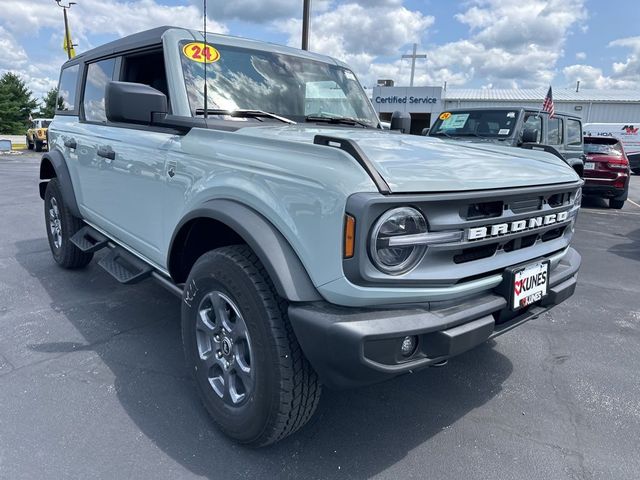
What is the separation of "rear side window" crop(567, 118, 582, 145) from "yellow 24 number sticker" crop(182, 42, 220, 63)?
27.5 feet

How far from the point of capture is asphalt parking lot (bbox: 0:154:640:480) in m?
2.12

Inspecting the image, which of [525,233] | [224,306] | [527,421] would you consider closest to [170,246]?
[224,306]

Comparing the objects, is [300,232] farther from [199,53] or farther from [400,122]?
[400,122]

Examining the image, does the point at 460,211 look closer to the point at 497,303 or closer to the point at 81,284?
the point at 497,303

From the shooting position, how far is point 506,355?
3246mm

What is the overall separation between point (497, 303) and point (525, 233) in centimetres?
42

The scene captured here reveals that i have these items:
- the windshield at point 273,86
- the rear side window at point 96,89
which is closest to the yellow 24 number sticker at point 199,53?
the windshield at point 273,86

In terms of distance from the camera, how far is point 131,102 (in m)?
2.41

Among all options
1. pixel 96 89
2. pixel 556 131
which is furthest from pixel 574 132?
pixel 96 89

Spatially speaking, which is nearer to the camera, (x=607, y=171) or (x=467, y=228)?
(x=467, y=228)

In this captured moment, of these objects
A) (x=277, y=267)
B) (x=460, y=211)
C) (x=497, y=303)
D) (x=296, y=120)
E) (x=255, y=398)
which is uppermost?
(x=296, y=120)

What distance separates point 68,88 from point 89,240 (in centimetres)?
173

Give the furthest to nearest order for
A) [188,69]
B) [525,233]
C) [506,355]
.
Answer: [506,355] < [188,69] < [525,233]

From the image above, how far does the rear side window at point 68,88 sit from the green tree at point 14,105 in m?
54.5
